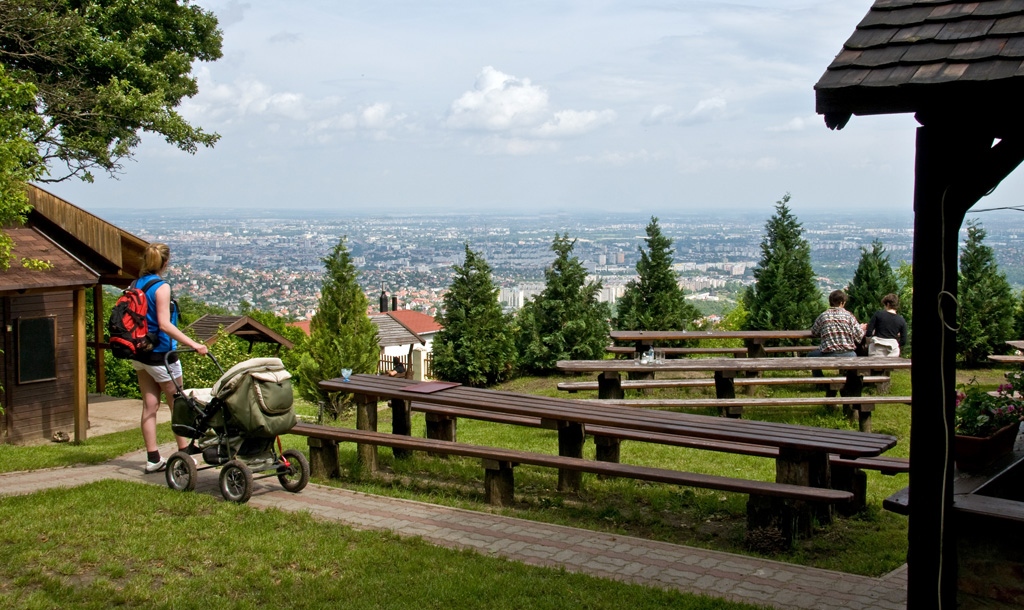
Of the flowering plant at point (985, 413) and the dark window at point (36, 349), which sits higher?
the flowering plant at point (985, 413)

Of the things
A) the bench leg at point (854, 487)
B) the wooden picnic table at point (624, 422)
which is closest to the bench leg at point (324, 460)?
the wooden picnic table at point (624, 422)

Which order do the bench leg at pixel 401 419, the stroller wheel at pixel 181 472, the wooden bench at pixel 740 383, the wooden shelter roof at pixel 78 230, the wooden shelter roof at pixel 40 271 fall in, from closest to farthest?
1. the stroller wheel at pixel 181 472
2. the bench leg at pixel 401 419
3. the wooden shelter roof at pixel 40 271
4. the wooden bench at pixel 740 383
5. the wooden shelter roof at pixel 78 230

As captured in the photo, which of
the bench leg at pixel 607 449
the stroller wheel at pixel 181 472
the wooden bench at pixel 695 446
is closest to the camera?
the wooden bench at pixel 695 446

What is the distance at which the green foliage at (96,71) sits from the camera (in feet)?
50.5

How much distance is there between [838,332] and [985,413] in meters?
6.65

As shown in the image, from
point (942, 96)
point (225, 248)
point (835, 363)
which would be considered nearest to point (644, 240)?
point (835, 363)

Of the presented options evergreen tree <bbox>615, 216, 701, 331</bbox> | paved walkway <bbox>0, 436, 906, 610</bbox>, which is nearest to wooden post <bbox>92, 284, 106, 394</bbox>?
paved walkway <bbox>0, 436, 906, 610</bbox>

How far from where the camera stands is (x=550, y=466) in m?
6.73

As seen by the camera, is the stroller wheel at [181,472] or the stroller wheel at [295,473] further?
the stroller wheel at [295,473]

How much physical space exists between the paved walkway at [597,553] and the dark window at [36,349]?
15.8 ft

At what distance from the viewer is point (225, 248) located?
7700cm

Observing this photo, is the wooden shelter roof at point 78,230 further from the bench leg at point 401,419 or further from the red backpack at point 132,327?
the bench leg at point 401,419

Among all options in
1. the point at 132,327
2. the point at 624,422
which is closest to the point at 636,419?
the point at 624,422

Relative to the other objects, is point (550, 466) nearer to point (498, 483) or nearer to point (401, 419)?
point (498, 483)
